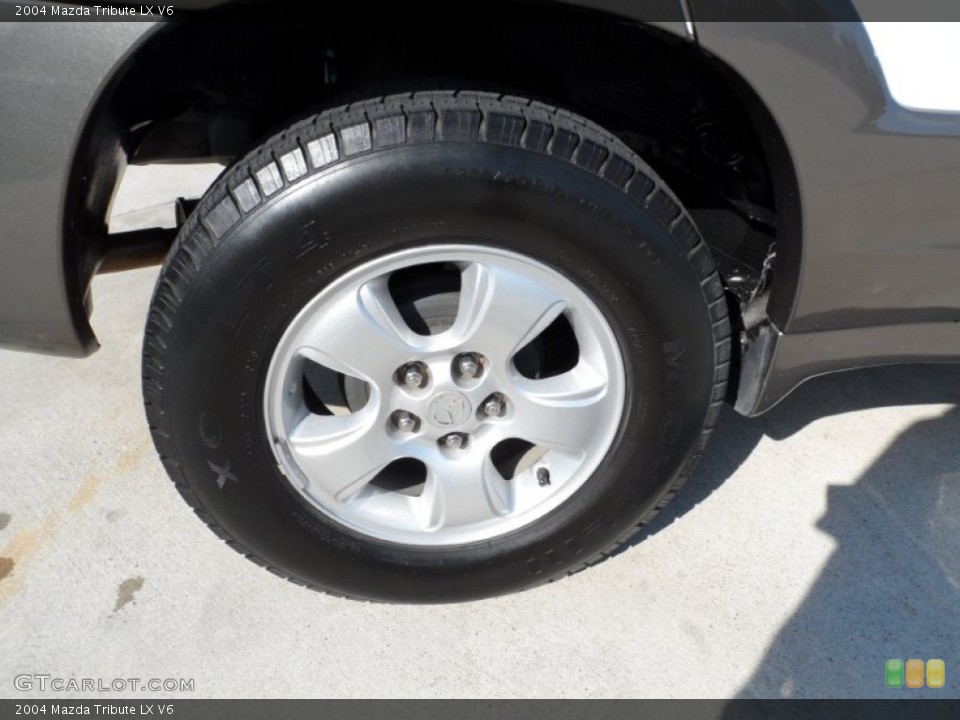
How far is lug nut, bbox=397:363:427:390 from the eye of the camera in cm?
162

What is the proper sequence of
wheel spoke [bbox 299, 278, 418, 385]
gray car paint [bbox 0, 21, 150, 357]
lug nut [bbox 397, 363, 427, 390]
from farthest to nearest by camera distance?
Answer: lug nut [bbox 397, 363, 427, 390] → wheel spoke [bbox 299, 278, 418, 385] → gray car paint [bbox 0, 21, 150, 357]

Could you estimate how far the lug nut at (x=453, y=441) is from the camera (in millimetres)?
1718

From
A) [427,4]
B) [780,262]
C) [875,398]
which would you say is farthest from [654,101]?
[875,398]

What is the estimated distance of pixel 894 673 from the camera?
1751 millimetres

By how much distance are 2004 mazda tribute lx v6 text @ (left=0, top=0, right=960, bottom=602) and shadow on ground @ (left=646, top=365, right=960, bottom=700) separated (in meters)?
0.43

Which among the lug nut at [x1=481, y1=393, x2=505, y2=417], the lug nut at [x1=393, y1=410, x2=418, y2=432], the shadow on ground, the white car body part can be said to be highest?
the white car body part

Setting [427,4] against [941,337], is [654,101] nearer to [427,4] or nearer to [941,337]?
[427,4]

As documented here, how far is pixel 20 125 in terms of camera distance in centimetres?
134

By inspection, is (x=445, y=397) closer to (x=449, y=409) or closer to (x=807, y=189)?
(x=449, y=409)

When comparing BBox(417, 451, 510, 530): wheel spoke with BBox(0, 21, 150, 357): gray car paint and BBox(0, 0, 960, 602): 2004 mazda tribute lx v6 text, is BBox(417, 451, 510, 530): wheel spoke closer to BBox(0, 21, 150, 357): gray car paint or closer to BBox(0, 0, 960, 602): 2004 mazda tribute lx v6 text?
BBox(0, 0, 960, 602): 2004 mazda tribute lx v6 text

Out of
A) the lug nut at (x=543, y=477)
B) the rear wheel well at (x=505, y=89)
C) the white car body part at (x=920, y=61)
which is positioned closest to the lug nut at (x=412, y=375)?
the lug nut at (x=543, y=477)

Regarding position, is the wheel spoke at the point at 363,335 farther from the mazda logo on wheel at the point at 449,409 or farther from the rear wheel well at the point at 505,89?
the rear wheel well at the point at 505,89

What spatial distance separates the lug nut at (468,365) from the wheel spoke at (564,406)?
95 millimetres

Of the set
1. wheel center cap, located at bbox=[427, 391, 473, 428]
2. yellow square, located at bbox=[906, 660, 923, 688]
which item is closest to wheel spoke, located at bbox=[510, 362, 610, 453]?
wheel center cap, located at bbox=[427, 391, 473, 428]
